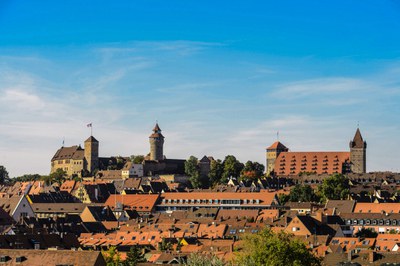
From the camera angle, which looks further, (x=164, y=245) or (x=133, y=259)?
(x=164, y=245)

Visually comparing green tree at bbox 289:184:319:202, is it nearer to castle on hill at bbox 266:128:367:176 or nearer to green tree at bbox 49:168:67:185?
castle on hill at bbox 266:128:367:176

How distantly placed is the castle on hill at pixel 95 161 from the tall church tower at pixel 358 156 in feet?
104

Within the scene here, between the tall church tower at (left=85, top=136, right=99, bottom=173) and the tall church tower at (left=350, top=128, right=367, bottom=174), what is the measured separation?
49.2 m

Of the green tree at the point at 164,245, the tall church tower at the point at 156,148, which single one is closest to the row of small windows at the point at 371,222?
the green tree at the point at 164,245

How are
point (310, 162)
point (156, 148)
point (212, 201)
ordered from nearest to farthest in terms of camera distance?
point (212, 201), point (310, 162), point (156, 148)

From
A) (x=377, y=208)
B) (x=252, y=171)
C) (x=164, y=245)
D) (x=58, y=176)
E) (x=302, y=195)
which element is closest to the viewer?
(x=164, y=245)

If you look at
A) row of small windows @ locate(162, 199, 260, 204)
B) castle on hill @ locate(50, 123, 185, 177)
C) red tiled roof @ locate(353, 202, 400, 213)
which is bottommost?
red tiled roof @ locate(353, 202, 400, 213)

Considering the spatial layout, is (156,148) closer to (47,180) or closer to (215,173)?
(47,180)

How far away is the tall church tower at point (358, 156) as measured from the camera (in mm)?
183750

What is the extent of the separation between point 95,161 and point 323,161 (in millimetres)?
44661

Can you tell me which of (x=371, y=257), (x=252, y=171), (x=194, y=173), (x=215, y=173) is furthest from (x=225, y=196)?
(x=371, y=257)

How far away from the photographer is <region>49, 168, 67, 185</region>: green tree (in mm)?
179650

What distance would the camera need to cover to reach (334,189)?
454ft

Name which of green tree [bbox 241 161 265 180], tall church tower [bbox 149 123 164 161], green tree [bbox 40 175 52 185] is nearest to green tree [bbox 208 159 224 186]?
green tree [bbox 241 161 265 180]
